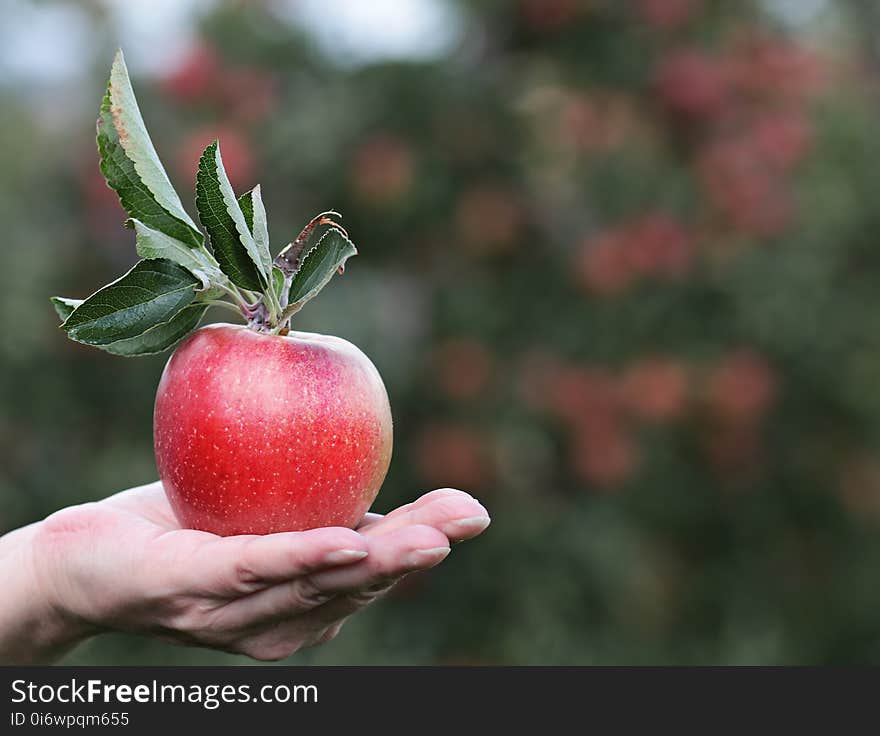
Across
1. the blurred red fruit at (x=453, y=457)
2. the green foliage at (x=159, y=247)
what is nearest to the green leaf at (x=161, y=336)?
the green foliage at (x=159, y=247)

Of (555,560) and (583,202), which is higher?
(583,202)

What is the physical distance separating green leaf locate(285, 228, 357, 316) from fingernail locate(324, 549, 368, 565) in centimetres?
29

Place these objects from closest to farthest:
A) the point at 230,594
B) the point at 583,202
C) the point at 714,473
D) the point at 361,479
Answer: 1. the point at 230,594
2. the point at 361,479
3. the point at 583,202
4. the point at 714,473

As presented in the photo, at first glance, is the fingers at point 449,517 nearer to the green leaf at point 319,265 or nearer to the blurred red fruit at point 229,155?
the green leaf at point 319,265

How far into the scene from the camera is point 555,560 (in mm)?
3637

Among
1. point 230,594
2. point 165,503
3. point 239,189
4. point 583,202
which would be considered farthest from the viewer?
point 583,202

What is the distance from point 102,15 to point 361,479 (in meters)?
3.78

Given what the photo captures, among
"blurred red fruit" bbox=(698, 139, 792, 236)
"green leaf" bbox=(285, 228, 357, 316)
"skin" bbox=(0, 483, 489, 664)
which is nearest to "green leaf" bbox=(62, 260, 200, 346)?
"green leaf" bbox=(285, 228, 357, 316)

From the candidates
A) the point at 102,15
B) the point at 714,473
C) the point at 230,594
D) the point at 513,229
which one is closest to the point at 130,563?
the point at 230,594

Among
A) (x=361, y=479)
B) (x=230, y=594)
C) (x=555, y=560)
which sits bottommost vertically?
(x=230, y=594)

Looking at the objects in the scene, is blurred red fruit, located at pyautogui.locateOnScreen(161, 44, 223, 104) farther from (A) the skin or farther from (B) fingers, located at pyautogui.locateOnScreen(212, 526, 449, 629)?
(B) fingers, located at pyautogui.locateOnScreen(212, 526, 449, 629)

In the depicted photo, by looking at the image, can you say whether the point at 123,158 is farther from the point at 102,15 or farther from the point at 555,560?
the point at 102,15

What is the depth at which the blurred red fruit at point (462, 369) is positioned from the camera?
3.52 m

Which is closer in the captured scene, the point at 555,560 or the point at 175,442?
the point at 175,442
